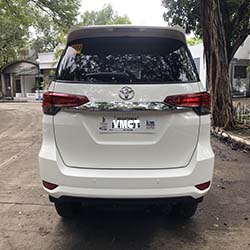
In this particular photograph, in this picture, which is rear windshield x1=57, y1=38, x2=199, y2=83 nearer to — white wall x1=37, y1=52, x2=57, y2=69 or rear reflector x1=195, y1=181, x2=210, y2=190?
rear reflector x1=195, y1=181, x2=210, y2=190

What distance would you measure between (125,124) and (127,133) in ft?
0.25

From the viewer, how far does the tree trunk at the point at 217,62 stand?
9.78m

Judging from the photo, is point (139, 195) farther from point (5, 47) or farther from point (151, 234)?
point (5, 47)

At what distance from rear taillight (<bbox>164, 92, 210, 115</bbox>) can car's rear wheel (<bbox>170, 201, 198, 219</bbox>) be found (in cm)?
114

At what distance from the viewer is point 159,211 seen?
14.2ft

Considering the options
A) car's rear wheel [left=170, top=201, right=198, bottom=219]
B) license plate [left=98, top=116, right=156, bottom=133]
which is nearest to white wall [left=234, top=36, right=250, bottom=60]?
car's rear wheel [left=170, top=201, right=198, bottom=219]

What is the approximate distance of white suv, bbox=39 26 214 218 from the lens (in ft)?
10.2

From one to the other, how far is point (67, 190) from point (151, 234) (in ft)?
3.44

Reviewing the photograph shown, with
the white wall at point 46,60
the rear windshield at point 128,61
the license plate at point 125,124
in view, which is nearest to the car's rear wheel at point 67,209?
the license plate at point 125,124

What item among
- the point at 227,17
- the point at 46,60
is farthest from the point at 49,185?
the point at 46,60

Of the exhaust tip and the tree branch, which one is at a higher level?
the tree branch

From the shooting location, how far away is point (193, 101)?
127 inches

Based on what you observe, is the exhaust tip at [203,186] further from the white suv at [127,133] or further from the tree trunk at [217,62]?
the tree trunk at [217,62]

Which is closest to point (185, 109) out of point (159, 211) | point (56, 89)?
point (56, 89)
